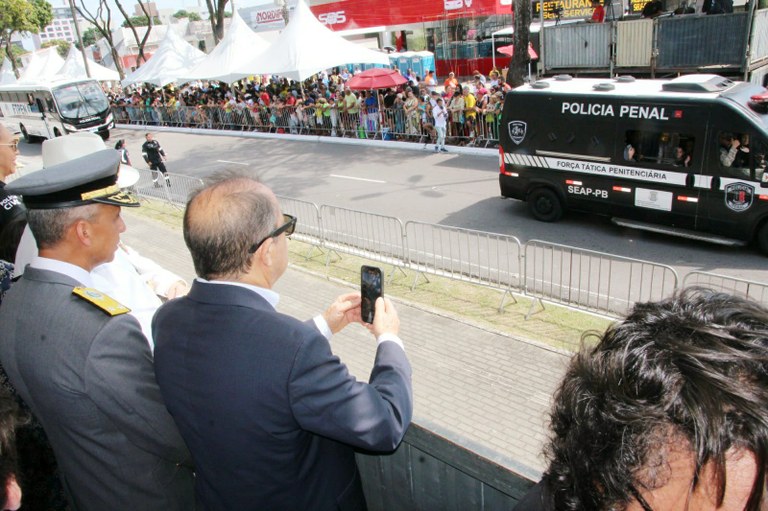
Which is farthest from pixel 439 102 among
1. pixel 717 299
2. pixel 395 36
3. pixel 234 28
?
pixel 395 36

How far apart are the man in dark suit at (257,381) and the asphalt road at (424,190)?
240 centimetres

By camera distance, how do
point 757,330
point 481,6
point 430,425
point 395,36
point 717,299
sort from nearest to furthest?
point 757,330, point 717,299, point 430,425, point 481,6, point 395,36

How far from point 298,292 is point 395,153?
9710 mm

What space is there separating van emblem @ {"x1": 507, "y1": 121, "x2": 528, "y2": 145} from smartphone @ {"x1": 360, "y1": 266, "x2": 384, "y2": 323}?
27.9 feet

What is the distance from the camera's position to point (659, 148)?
862 cm

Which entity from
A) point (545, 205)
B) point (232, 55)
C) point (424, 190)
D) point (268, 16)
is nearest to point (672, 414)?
point (545, 205)

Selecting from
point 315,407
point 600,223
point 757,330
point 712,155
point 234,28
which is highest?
point 234,28

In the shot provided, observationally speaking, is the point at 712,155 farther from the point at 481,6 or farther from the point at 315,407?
the point at 481,6

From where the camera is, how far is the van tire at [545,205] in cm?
1012

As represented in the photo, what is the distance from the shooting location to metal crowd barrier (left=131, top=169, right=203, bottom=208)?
12.5 m

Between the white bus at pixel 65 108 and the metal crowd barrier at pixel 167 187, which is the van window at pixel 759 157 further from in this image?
the white bus at pixel 65 108

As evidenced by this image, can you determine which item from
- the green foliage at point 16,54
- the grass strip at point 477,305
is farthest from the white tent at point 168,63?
the green foliage at point 16,54

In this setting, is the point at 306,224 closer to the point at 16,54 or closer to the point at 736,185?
the point at 736,185

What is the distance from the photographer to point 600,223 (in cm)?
1015
